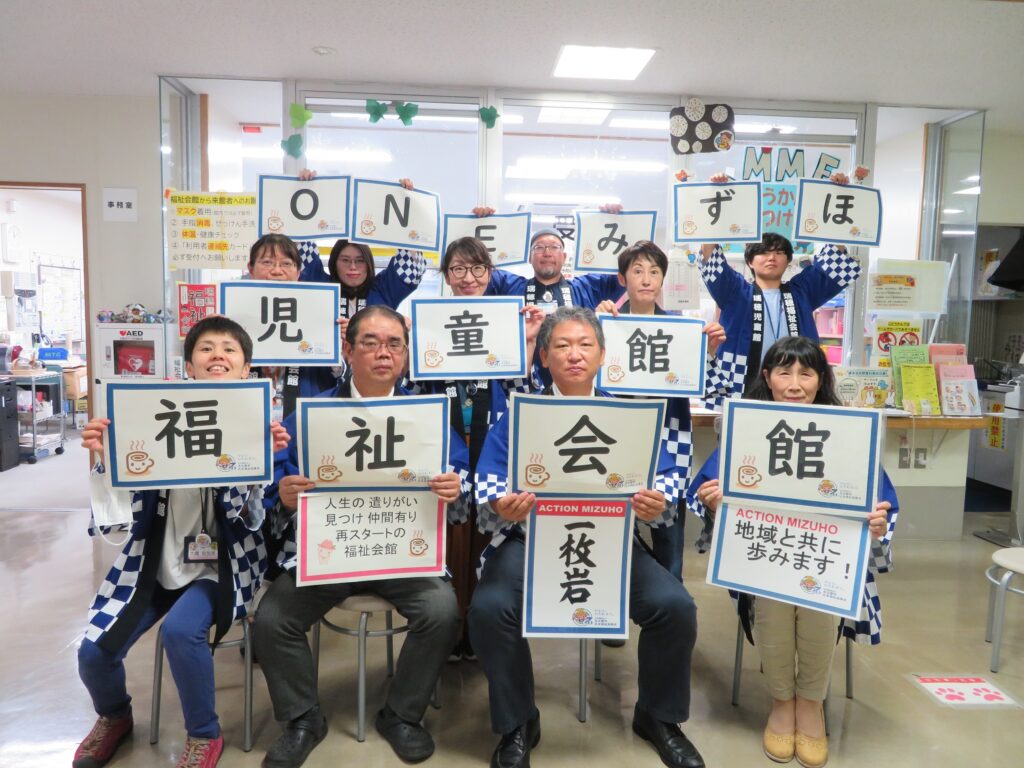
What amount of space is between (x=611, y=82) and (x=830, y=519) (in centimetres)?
328

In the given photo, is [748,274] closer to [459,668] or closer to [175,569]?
[459,668]

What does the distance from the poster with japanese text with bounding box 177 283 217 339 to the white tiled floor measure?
5.55 feet

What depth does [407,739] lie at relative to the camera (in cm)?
194

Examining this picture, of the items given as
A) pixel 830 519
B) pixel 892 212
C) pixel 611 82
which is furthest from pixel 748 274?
pixel 830 519

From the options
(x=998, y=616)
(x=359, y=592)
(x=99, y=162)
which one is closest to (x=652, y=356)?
(x=359, y=592)

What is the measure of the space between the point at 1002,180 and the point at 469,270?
4.90m

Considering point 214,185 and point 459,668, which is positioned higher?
point 214,185

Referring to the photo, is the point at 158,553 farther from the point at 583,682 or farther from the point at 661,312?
the point at 661,312

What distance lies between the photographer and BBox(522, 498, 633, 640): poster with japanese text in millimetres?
1894

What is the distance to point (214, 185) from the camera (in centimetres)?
493

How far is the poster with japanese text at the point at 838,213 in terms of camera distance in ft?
9.40

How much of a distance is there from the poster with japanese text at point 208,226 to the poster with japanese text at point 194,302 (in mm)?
542

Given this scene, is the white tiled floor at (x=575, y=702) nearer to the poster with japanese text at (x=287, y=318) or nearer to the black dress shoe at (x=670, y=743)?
the black dress shoe at (x=670, y=743)

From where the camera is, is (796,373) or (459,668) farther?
(459,668)
